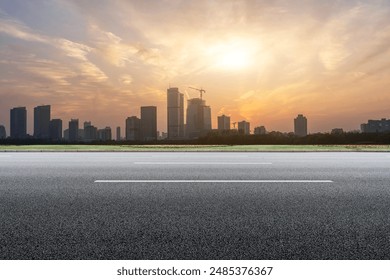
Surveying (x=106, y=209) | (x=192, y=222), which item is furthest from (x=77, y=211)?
(x=192, y=222)

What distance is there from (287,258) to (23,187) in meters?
6.25

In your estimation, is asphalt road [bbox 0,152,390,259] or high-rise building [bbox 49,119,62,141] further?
high-rise building [bbox 49,119,62,141]

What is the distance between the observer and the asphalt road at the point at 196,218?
13.1 feet

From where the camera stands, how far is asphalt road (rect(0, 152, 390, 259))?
13.1ft

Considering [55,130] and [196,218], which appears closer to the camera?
[196,218]

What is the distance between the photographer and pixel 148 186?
809cm

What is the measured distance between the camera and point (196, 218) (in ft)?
17.5

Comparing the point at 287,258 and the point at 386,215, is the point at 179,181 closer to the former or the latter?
the point at 386,215
